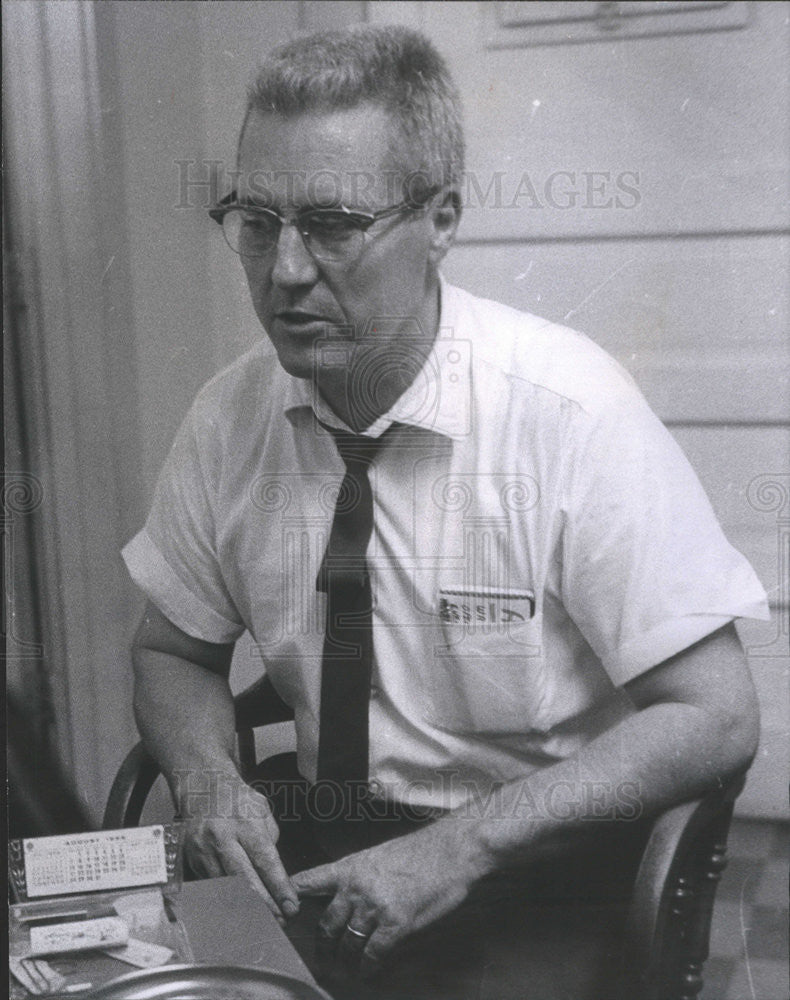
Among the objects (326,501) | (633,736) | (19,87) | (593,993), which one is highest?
(19,87)

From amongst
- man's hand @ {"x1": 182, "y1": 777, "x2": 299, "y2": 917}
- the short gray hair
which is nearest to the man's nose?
the short gray hair

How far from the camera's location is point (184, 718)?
1202 mm

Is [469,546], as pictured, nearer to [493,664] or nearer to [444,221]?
[493,664]

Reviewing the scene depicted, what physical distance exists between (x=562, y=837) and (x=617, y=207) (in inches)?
25.1

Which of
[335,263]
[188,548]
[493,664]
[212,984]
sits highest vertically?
[335,263]

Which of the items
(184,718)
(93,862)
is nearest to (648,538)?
(184,718)

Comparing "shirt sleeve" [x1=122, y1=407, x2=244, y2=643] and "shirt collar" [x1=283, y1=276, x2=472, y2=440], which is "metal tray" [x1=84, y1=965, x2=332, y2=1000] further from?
"shirt collar" [x1=283, y1=276, x2=472, y2=440]

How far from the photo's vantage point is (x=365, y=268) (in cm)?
106

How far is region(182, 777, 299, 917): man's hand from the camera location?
1.16 m

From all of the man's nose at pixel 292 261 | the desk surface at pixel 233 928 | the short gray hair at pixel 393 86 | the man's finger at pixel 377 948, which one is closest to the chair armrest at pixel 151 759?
the desk surface at pixel 233 928

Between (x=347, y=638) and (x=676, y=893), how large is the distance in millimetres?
428

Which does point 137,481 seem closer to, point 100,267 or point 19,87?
point 100,267

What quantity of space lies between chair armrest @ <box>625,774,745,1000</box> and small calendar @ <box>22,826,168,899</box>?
20.0 inches

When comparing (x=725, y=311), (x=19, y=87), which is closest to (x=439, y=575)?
(x=725, y=311)
